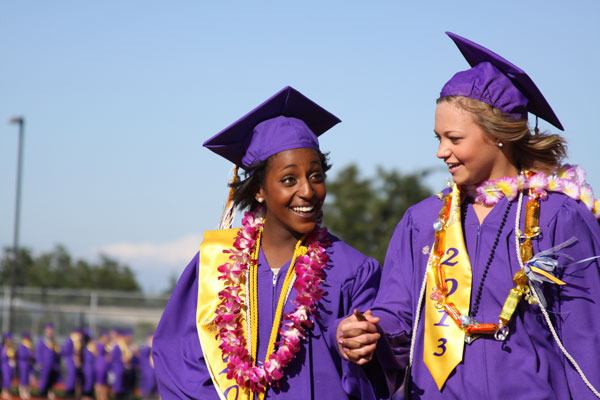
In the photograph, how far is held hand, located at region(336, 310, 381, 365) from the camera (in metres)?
4.12

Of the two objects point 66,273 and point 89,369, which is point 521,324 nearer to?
point 89,369

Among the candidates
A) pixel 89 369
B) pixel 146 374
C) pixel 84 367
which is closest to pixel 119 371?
pixel 146 374

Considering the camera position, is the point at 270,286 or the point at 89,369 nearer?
the point at 270,286

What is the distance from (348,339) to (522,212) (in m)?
0.86

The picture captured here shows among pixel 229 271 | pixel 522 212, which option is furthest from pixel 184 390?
pixel 522 212

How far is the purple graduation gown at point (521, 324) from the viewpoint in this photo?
13.3ft

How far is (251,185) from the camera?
5832 millimetres

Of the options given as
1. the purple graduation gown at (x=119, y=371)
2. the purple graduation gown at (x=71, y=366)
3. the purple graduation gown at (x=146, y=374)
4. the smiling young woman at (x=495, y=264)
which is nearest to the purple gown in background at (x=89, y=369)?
the purple graduation gown at (x=71, y=366)

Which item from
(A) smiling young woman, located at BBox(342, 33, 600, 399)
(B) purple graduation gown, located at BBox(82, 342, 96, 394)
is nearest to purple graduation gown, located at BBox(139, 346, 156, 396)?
(B) purple graduation gown, located at BBox(82, 342, 96, 394)

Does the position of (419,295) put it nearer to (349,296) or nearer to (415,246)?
(415,246)

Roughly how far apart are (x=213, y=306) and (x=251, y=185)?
673 millimetres

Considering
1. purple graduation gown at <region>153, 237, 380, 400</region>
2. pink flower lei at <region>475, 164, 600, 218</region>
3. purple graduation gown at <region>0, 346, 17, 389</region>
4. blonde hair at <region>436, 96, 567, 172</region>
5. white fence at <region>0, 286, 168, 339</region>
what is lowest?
purple graduation gown at <region>0, 346, 17, 389</region>

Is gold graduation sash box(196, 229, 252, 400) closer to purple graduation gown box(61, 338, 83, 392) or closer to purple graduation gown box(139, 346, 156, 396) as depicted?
purple graduation gown box(139, 346, 156, 396)

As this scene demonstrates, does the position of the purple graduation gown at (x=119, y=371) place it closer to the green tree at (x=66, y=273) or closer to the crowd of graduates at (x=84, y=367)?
the crowd of graduates at (x=84, y=367)
